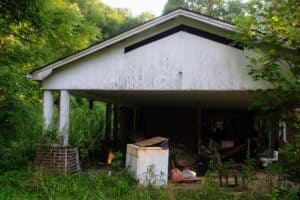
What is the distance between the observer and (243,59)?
10617 millimetres

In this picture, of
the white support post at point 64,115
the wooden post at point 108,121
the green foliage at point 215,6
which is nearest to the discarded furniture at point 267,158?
the wooden post at point 108,121

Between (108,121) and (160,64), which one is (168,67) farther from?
(108,121)

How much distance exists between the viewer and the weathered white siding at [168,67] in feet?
35.1

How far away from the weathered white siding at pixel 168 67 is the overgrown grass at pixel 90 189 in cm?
251

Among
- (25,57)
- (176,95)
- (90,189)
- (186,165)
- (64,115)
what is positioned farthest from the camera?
(186,165)

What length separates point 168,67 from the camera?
1099cm

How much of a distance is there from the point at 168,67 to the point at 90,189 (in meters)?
3.60

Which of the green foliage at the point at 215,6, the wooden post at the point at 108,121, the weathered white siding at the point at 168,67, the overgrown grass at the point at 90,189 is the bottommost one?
the overgrown grass at the point at 90,189

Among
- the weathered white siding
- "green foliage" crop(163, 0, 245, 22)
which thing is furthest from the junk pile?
"green foliage" crop(163, 0, 245, 22)

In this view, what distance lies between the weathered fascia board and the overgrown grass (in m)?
2.70

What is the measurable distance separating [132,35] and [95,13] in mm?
25350

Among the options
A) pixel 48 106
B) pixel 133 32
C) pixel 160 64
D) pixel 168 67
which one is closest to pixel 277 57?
pixel 168 67

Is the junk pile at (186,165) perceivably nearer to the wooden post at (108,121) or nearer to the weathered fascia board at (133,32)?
the wooden post at (108,121)

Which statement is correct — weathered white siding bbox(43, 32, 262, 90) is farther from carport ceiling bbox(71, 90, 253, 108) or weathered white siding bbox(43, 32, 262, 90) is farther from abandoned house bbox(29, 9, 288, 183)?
carport ceiling bbox(71, 90, 253, 108)
